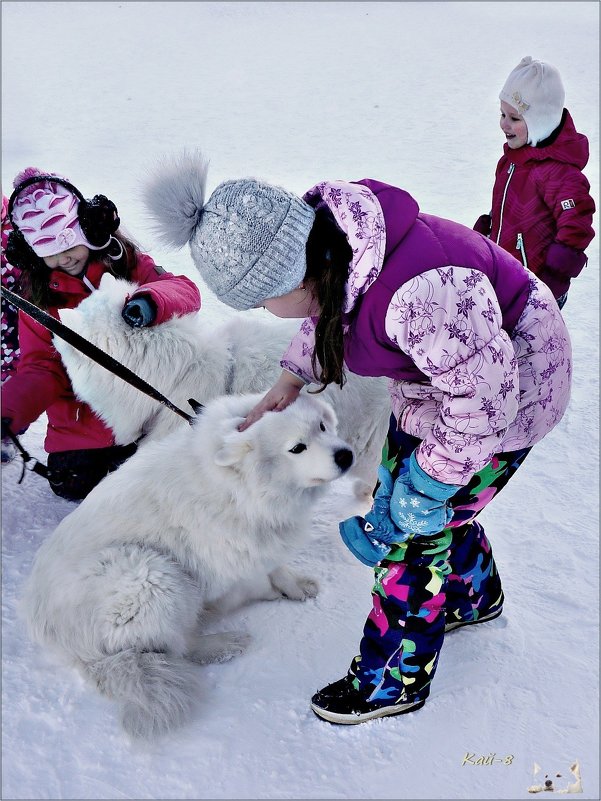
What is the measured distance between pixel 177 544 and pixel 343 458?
58 centimetres

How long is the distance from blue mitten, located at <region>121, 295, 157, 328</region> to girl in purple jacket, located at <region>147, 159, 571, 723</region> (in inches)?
37.0

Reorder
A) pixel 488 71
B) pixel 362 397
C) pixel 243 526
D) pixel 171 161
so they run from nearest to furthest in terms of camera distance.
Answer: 1. pixel 171 161
2. pixel 243 526
3. pixel 362 397
4. pixel 488 71

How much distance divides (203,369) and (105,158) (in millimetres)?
4864

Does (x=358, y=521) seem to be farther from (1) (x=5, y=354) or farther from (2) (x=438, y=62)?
(2) (x=438, y=62)

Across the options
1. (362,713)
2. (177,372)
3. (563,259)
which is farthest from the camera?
(563,259)

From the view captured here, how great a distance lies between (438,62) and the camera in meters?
10.7

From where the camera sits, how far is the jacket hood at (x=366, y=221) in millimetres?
1399

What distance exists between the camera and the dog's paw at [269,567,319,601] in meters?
2.26

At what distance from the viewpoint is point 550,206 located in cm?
304

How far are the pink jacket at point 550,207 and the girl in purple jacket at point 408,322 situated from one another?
1464mm

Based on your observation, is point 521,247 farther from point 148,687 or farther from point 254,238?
point 148,687

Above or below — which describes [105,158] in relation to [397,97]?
below

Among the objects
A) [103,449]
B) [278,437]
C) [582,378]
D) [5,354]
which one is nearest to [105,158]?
[5,354]

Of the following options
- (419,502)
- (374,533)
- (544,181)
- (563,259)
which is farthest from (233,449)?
(544,181)
